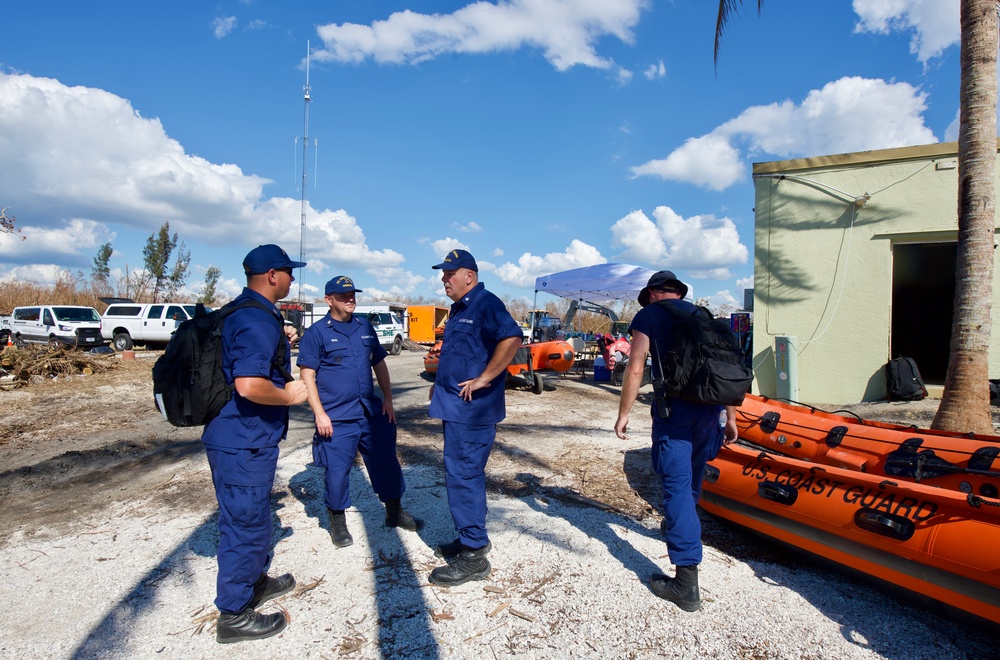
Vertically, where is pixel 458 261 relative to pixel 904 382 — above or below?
above

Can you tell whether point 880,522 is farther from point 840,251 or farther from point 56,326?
point 56,326

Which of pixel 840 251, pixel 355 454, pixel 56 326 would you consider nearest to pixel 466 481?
pixel 355 454

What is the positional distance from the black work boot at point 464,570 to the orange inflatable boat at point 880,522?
1642 mm

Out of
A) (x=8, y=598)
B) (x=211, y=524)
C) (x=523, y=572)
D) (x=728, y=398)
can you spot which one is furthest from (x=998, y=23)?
(x=8, y=598)

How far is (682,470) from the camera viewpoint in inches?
111

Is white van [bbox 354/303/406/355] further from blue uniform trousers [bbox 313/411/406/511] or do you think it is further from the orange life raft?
the orange life raft

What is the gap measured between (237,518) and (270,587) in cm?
62

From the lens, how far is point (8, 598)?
276 centimetres

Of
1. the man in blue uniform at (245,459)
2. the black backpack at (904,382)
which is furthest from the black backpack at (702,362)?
the black backpack at (904,382)

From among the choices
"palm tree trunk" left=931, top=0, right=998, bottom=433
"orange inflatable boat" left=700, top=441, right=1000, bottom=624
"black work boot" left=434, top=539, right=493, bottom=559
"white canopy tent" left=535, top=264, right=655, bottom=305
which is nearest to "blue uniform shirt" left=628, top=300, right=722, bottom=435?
"orange inflatable boat" left=700, top=441, right=1000, bottom=624

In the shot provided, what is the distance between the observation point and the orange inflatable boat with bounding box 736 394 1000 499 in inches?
134

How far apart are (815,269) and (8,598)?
1045 centimetres

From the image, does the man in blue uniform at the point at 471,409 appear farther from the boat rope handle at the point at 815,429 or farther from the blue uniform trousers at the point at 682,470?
the boat rope handle at the point at 815,429

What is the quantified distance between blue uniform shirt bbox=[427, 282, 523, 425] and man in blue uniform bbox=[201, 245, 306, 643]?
2.80ft
